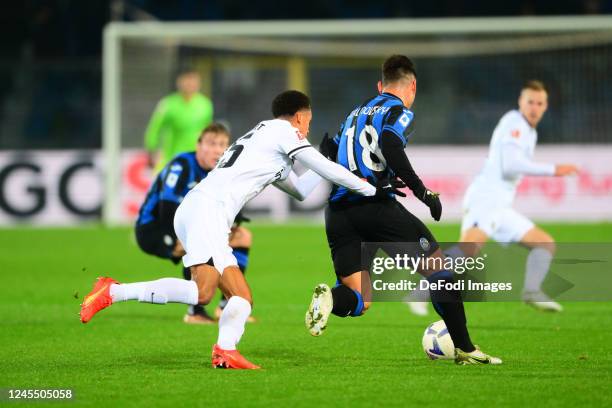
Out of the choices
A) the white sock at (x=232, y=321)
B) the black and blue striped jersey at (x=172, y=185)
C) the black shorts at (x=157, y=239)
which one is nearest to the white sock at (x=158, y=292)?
the white sock at (x=232, y=321)

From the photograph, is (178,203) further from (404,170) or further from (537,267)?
(537,267)

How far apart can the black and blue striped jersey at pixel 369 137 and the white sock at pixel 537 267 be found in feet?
12.2

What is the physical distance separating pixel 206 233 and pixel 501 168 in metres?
4.37

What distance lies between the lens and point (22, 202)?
2169 centimetres

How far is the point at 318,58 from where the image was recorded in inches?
898

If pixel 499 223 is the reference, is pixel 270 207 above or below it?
above

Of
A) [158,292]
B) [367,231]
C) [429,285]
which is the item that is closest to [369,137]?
[367,231]

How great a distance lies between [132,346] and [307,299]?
12.3ft

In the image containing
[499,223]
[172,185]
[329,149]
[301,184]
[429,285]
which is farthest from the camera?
[499,223]

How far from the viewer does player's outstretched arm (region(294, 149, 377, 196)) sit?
7.29 metres

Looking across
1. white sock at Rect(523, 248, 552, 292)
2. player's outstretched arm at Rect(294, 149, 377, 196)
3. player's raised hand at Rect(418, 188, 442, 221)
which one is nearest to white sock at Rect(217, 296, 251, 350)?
player's outstretched arm at Rect(294, 149, 377, 196)

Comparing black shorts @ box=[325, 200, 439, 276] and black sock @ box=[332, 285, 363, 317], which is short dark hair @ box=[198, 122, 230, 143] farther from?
black sock @ box=[332, 285, 363, 317]

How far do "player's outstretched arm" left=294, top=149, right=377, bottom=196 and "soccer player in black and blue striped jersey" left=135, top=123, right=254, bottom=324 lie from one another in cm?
243

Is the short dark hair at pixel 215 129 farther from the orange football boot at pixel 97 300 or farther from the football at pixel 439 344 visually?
the football at pixel 439 344
